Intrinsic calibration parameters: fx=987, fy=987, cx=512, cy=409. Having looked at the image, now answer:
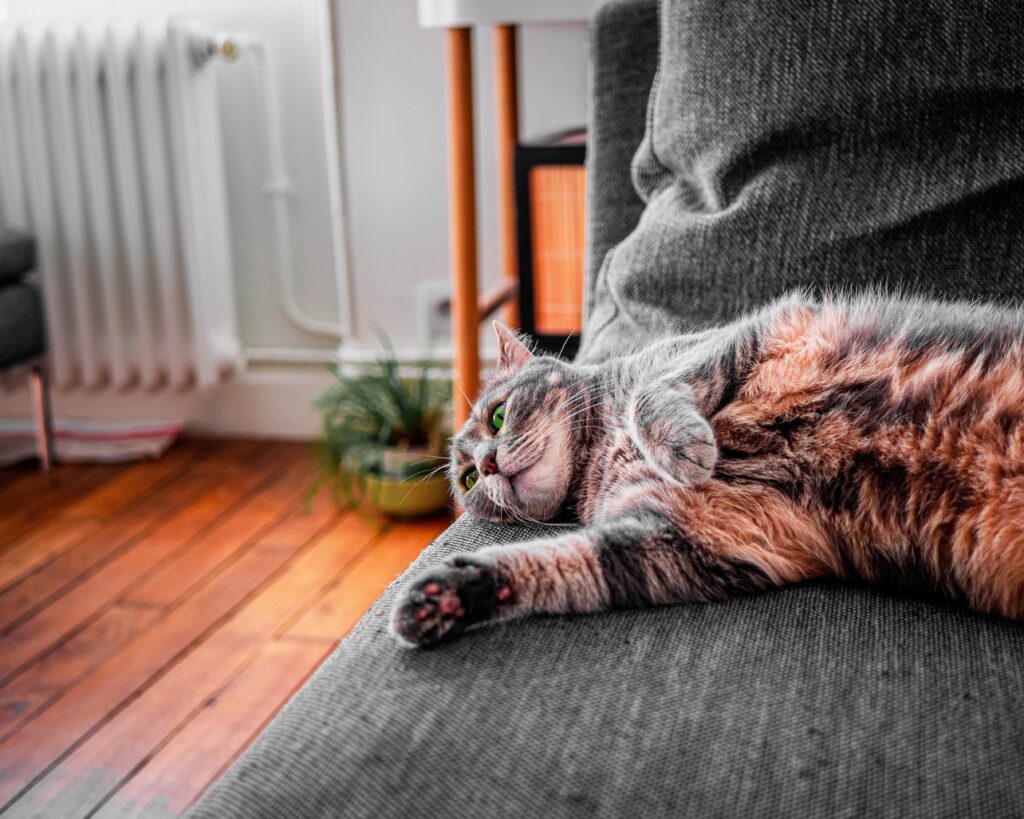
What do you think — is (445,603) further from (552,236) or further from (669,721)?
(552,236)

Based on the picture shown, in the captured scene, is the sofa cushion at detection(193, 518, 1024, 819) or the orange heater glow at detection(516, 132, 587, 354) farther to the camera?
the orange heater glow at detection(516, 132, 587, 354)

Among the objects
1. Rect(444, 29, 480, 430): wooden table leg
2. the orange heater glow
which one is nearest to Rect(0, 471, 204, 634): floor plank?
Rect(444, 29, 480, 430): wooden table leg

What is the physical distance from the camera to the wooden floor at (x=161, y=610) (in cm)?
147

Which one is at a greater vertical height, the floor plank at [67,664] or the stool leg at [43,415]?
the stool leg at [43,415]

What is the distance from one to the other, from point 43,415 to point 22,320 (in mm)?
282

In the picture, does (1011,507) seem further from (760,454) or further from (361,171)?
(361,171)

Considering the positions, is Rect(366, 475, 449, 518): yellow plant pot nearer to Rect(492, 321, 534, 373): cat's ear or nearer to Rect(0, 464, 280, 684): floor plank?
Rect(0, 464, 280, 684): floor plank

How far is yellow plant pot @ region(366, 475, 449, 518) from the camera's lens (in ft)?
7.19

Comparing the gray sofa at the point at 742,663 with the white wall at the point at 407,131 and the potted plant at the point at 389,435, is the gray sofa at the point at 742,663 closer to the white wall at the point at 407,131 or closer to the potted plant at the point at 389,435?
the potted plant at the point at 389,435

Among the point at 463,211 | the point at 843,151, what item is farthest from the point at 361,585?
the point at 843,151

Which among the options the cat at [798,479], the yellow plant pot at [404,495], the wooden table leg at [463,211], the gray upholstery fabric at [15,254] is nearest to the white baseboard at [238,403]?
the gray upholstery fabric at [15,254]

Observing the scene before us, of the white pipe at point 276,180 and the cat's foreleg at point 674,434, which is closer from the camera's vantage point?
the cat's foreleg at point 674,434

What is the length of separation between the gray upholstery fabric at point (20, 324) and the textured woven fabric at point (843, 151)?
182 cm

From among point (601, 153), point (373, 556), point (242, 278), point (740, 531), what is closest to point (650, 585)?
point (740, 531)
